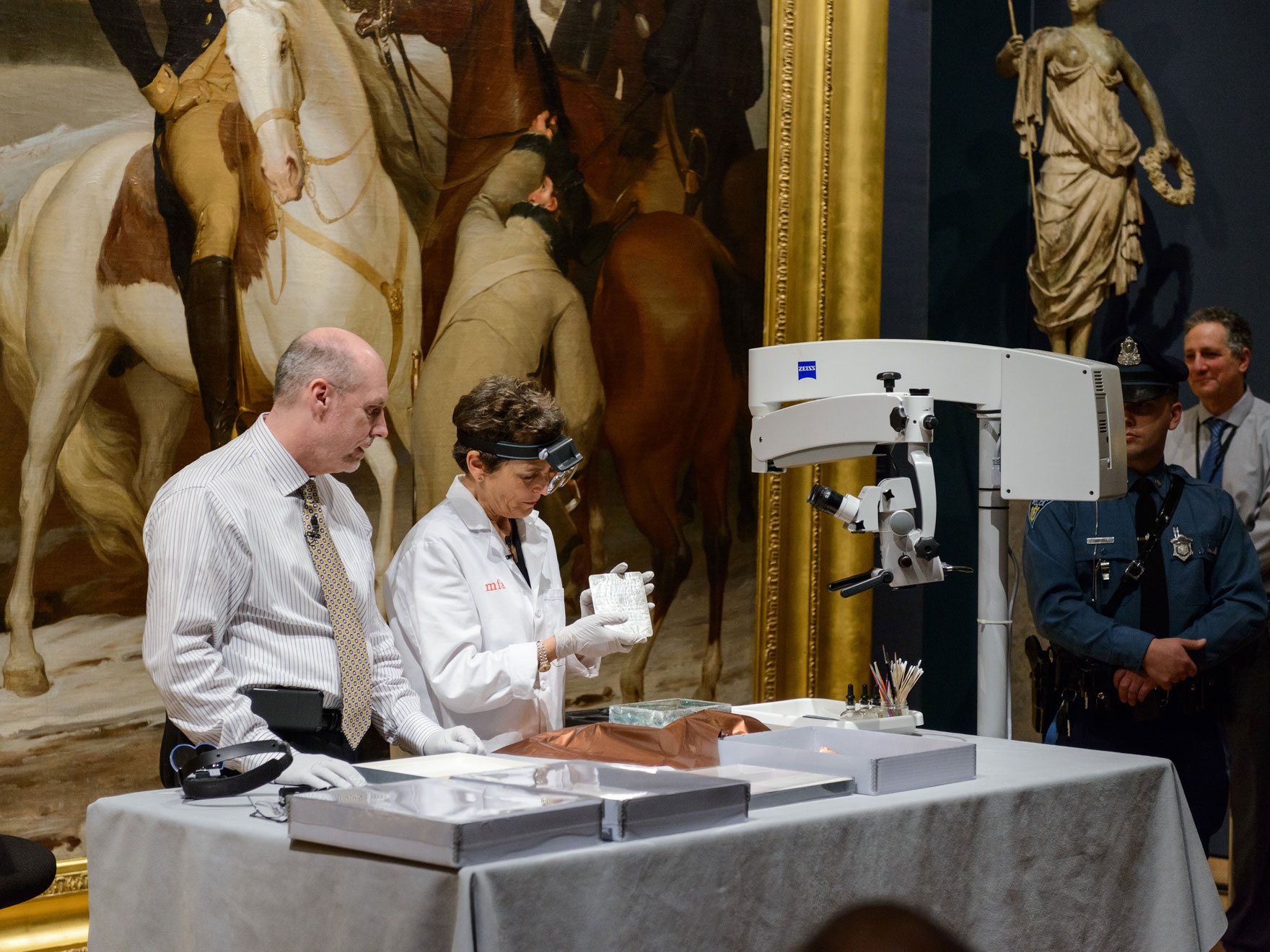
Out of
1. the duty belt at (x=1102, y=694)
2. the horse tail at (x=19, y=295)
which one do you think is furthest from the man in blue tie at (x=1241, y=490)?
the horse tail at (x=19, y=295)

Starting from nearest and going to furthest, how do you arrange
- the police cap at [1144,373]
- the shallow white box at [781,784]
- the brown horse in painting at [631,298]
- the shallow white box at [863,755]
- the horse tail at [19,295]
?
the shallow white box at [781,784]
the shallow white box at [863,755]
the horse tail at [19,295]
the police cap at [1144,373]
the brown horse in painting at [631,298]

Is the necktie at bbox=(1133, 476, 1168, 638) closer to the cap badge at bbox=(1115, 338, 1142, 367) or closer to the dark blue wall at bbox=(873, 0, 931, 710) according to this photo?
the cap badge at bbox=(1115, 338, 1142, 367)

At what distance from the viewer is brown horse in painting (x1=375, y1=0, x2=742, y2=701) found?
4422 mm

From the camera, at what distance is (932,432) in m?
3.09

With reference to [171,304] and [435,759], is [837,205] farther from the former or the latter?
[435,759]

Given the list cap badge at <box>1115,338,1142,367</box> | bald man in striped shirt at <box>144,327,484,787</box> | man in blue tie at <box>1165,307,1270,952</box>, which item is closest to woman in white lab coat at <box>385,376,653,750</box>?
bald man in striped shirt at <box>144,327,484,787</box>

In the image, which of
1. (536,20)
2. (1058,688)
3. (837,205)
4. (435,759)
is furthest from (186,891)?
(837,205)

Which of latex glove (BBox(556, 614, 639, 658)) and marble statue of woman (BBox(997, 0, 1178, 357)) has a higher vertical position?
marble statue of woman (BBox(997, 0, 1178, 357))

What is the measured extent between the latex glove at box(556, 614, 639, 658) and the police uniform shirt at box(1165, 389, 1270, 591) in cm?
243

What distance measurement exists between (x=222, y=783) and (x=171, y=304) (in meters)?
1.98

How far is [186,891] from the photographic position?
2.17 m

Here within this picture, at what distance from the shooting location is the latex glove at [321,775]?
2.31m

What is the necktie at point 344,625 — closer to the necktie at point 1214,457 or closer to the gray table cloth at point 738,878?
the gray table cloth at point 738,878

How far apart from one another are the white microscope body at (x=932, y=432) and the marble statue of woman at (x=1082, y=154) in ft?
8.10
